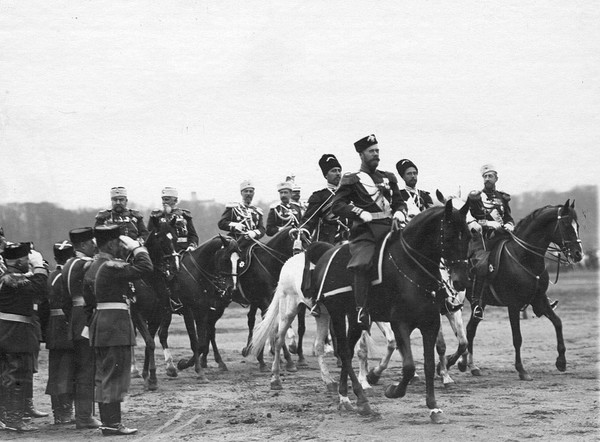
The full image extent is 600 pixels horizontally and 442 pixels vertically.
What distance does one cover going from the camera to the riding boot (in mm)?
10602

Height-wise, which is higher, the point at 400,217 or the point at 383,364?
the point at 400,217

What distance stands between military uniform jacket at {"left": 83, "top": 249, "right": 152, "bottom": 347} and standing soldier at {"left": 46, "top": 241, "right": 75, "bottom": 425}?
2.48ft

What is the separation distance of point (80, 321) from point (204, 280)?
5.09m

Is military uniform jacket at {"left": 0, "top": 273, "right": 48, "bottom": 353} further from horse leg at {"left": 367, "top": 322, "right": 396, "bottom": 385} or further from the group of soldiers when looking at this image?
horse leg at {"left": 367, "top": 322, "right": 396, "bottom": 385}

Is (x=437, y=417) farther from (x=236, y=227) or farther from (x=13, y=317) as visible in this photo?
(x=236, y=227)

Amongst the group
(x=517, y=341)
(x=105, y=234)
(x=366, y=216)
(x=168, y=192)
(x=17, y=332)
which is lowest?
(x=517, y=341)

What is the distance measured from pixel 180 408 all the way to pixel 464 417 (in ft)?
12.4

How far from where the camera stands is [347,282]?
11.3 meters

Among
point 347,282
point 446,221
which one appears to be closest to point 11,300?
point 347,282

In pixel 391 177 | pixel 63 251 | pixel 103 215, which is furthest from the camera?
pixel 103 215

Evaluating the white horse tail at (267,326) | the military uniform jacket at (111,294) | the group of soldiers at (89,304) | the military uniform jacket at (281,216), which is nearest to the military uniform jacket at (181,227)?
the military uniform jacket at (281,216)

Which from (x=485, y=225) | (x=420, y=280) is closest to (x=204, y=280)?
(x=485, y=225)

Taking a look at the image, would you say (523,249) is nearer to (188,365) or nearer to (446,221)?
(446,221)

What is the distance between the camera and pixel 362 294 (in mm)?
10602
